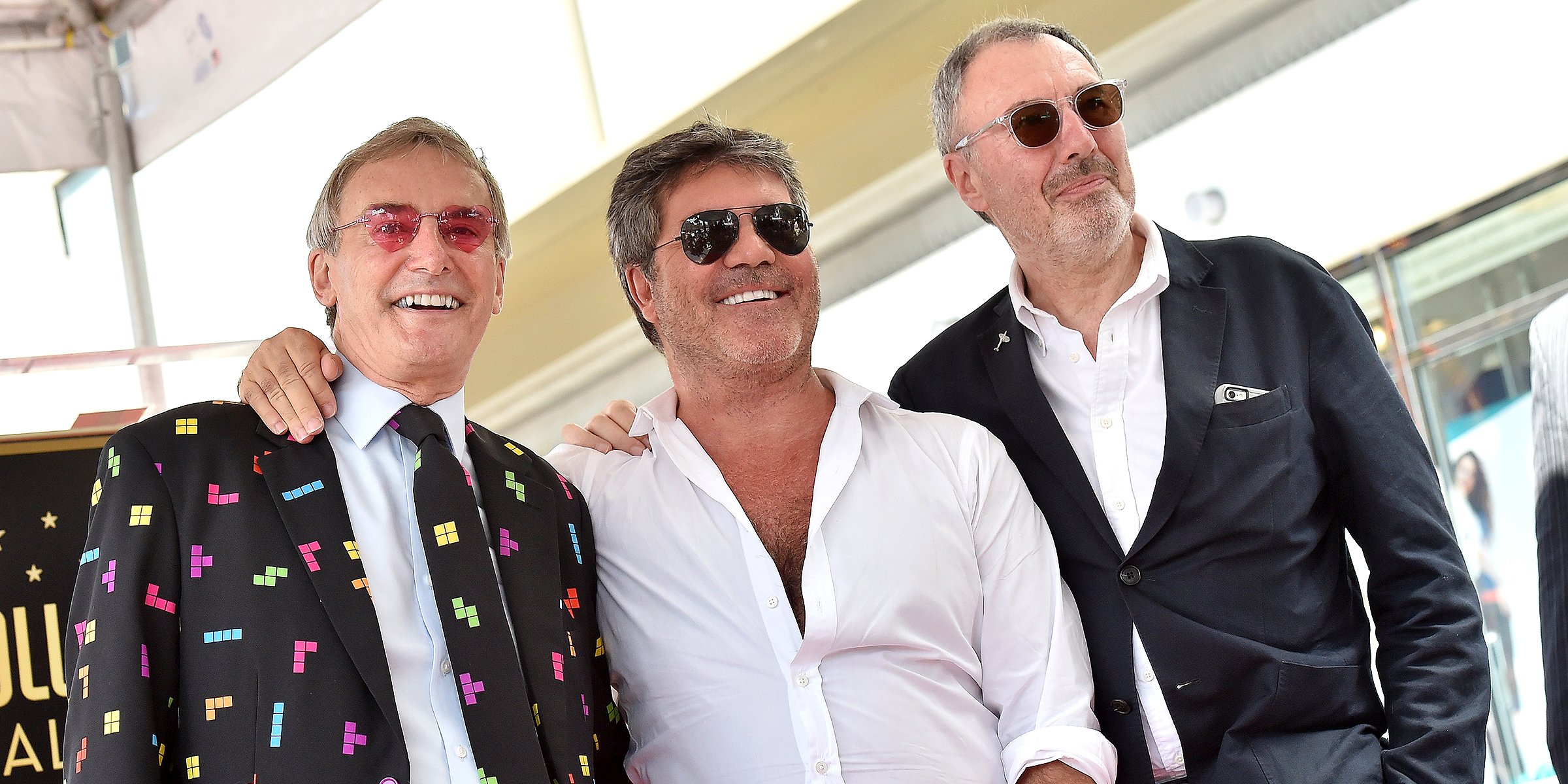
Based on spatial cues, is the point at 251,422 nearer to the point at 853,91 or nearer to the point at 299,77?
the point at 853,91

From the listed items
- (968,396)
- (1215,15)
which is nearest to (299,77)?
(1215,15)

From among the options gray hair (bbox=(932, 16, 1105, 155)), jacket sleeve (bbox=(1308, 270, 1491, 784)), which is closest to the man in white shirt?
gray hair (bbox=(932, 16, 1105, 155))

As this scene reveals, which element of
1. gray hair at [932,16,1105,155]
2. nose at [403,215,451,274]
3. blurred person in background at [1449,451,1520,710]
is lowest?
blurred person in background at [1449,451,1520,710]

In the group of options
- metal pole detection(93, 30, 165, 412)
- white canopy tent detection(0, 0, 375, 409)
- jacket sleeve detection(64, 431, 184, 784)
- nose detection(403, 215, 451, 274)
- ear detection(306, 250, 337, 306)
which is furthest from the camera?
metal pole detection(93, 30, 165, 412)

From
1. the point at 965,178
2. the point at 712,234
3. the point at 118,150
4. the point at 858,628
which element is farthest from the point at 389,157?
the point at 118,150

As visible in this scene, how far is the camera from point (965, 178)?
298 cm

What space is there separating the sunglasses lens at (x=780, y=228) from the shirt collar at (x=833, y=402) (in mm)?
273

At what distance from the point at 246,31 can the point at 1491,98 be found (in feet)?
17.7

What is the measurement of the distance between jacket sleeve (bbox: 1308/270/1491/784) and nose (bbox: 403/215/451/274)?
1606mm

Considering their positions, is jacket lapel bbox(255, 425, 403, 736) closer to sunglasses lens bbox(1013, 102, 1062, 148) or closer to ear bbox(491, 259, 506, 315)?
ear bbox(491, 259, 506, 315)

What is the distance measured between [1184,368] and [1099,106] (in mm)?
622

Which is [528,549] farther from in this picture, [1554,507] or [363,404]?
[1554,507]

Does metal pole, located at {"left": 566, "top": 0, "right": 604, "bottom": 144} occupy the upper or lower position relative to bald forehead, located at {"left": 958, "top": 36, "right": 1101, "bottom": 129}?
upper

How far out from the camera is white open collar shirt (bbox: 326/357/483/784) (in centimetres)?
195
